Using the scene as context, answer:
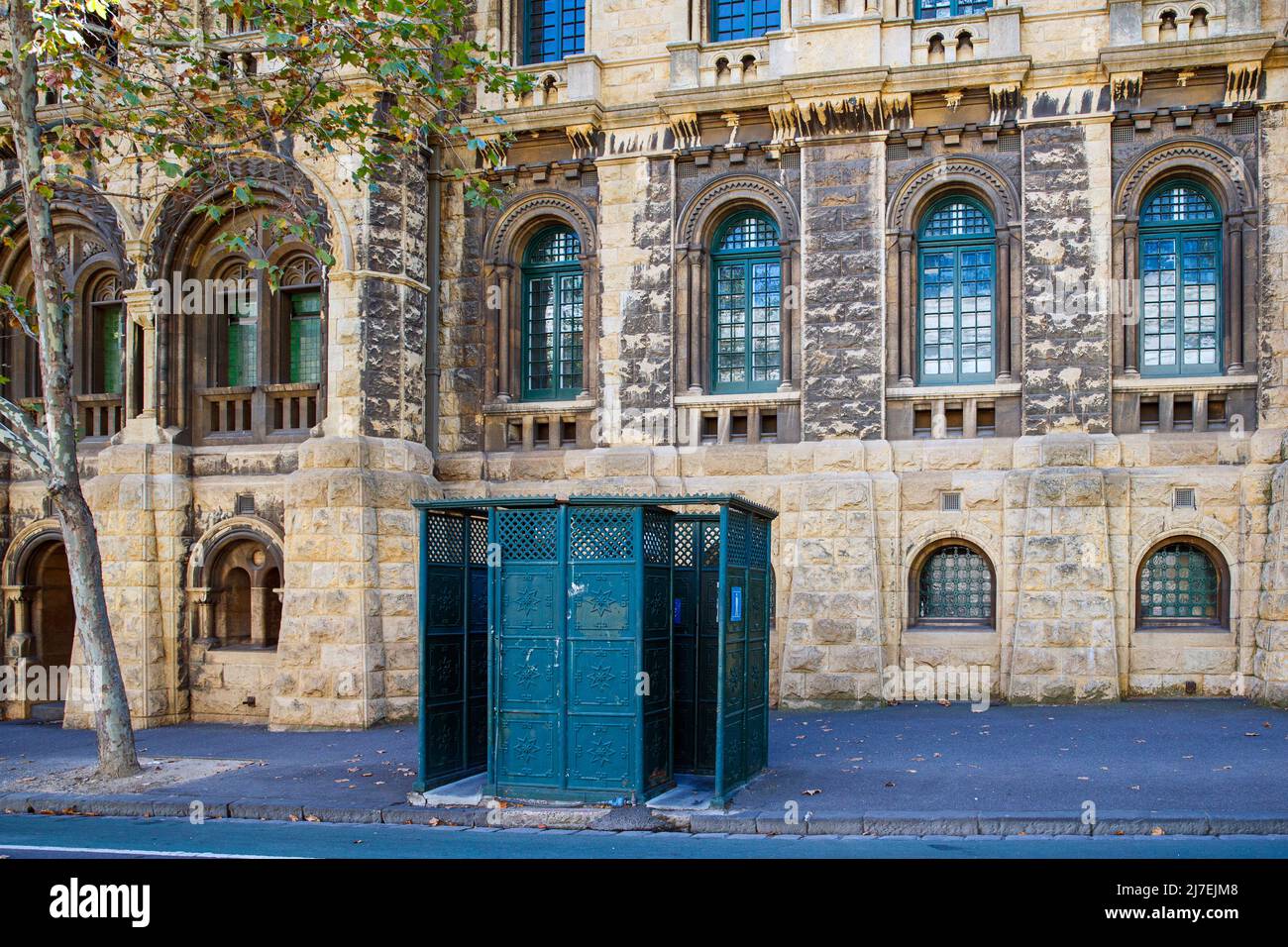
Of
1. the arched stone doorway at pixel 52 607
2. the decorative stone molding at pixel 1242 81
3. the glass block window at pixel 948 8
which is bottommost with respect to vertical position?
the arched stone doorway at pixel 52 607

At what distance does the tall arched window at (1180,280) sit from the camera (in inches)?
711

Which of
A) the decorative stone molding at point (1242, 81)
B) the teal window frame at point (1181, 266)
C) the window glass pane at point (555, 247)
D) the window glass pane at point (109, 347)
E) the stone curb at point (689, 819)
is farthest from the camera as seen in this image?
the window glass pane at point (109, 347)

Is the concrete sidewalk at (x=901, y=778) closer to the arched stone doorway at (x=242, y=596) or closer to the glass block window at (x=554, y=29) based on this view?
the arched stone doorway at (x=242, y=596)

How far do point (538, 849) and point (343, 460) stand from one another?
950 centimetres

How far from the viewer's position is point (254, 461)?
20125 millimetres

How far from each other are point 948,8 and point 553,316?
24.8 feet

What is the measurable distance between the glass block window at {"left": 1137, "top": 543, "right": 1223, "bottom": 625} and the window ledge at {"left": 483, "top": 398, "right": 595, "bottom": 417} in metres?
Answer: 8.47

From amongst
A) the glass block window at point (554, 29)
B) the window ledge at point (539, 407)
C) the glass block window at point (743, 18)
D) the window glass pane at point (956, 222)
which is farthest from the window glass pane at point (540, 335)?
the window glass pane at point (956, 222)

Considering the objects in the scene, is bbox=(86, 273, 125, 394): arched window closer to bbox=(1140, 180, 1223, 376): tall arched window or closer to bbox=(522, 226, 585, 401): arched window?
bbox=(522, 226, 585, 401): arched window

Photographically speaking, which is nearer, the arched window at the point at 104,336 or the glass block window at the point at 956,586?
the glass block window at the point at 956,586

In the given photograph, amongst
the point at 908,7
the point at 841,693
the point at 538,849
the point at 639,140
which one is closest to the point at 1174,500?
the point at 841,693

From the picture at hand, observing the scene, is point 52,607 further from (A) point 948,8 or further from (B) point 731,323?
(A) point 948,8

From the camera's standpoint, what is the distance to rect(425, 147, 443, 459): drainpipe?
20.6m

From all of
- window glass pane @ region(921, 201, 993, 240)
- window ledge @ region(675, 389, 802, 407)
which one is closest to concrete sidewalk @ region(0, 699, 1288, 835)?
window ledge @ region(675, 389, 802, 407)
